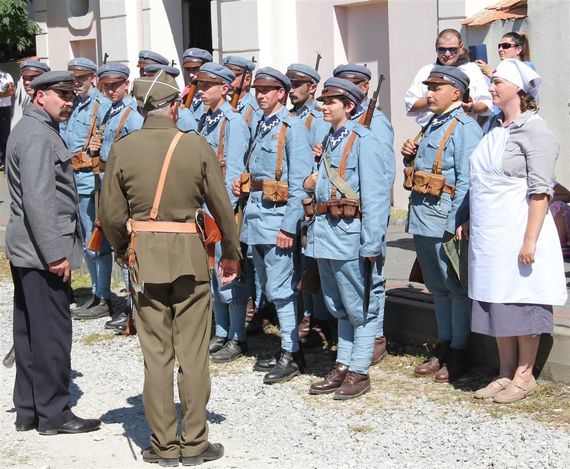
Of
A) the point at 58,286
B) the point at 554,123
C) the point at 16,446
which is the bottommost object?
the point at 16,446

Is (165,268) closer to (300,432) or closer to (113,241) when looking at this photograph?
(113,241)

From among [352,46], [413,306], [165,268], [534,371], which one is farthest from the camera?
[352,46]

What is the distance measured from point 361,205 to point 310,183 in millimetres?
538

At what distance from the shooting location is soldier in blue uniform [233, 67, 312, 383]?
23.6 feet

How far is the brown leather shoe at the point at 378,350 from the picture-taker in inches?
294

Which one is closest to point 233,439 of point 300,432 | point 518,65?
point 300,432

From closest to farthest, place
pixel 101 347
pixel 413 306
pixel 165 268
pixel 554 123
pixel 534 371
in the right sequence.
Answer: pixel 165 268 < pixel 534 371 < pixel 413 306 < pixel 101 347 < pixel 554 123

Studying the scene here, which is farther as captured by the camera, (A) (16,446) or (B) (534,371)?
(B) (534,371)

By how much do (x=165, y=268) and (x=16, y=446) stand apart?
1427 mm

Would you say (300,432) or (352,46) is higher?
(352,46)

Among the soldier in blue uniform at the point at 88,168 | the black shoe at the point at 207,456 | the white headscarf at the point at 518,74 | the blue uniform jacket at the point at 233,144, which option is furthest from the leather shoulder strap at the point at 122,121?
the black shoe at the point at 207,456

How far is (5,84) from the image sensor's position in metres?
17.9

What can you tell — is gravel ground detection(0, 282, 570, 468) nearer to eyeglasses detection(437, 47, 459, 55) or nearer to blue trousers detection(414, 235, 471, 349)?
blue trousers detection(414, 235, 471, 349)

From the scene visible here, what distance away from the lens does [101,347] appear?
8508 mm
